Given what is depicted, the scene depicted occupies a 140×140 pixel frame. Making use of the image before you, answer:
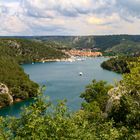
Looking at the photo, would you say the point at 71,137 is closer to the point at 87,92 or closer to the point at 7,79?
the point at 87,92

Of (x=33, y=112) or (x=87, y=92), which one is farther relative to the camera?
(x=87, y=92)

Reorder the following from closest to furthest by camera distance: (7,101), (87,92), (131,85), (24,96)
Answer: (131,85), (87,92), (7,101), (24,96)

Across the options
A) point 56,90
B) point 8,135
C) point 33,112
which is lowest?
point 56,90

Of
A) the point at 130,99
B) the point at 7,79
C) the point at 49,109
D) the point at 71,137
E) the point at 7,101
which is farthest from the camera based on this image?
the point at 7,79

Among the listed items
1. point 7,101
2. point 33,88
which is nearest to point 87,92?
point 7,101

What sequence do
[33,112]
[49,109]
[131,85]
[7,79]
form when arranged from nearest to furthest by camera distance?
[33,112] < [49,109] < [131,85] < [7,79]

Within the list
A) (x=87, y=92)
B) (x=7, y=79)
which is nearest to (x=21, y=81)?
(x=7, y=79)

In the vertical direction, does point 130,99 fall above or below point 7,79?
above

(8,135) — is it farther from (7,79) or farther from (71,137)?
(7,79)

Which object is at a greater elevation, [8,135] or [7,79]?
[8,135]
